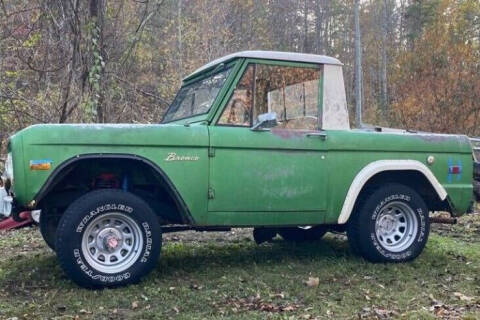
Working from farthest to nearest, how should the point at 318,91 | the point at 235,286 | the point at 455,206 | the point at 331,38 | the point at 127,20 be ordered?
the point at 331,38 → the point at 127,20 → the point at 455,206 → the point at 318,91 → the point at 235,286

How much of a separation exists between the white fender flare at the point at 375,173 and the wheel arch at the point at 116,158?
1.59 metres

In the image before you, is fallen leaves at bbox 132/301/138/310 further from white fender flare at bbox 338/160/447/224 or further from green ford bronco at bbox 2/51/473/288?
white fender flare at bbox 338/160/447/224

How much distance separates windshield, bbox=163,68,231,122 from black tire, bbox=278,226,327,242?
184 cm

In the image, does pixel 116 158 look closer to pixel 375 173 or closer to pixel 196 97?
pixel 196 97

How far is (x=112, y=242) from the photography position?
451 centimetres

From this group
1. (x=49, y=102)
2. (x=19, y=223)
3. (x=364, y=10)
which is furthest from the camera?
(x=364, y=10)

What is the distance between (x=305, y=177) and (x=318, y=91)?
3.04 feet

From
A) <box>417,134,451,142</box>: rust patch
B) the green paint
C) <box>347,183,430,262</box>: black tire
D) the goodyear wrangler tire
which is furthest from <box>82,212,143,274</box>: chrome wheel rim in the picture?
<box>417,134,451,142</box>: rust patch

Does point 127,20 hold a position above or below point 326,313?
above

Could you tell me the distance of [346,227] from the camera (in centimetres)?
566

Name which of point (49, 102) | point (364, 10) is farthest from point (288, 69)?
point (364, 10)

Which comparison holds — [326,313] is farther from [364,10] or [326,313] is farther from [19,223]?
[364,10]

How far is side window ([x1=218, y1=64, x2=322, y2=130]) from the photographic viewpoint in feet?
16.6

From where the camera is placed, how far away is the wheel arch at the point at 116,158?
4270 mm
